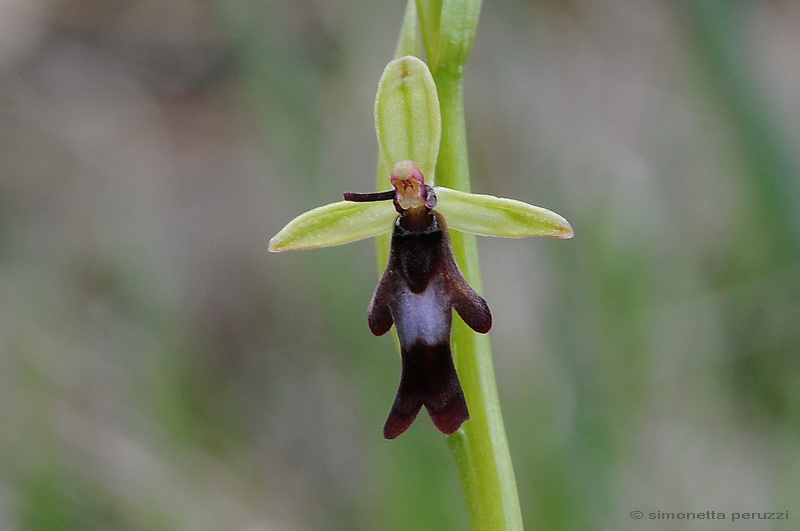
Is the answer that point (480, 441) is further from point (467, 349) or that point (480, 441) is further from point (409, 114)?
Result: point (409, 114)

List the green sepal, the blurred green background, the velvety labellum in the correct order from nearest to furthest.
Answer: the velvety labellum, the green sepal, the blurred green background

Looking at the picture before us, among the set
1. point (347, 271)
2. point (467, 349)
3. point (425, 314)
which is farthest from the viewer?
point (347, 271)

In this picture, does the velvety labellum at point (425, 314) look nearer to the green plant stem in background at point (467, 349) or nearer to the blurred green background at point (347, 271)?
the green plant stem in background at point (467, 349)

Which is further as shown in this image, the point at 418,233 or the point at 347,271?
the point at 347,271

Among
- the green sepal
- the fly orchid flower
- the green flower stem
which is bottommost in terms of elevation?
the green flower stem

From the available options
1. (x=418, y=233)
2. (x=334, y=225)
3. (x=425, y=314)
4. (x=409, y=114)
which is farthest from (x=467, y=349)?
(x=409, y=114)

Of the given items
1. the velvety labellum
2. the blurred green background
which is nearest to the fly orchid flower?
the velvety labellum

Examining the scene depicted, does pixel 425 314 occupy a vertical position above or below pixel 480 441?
above

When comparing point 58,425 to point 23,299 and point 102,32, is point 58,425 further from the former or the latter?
point 102,32

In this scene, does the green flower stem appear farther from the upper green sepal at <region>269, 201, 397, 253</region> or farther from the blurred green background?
the blurred green background
